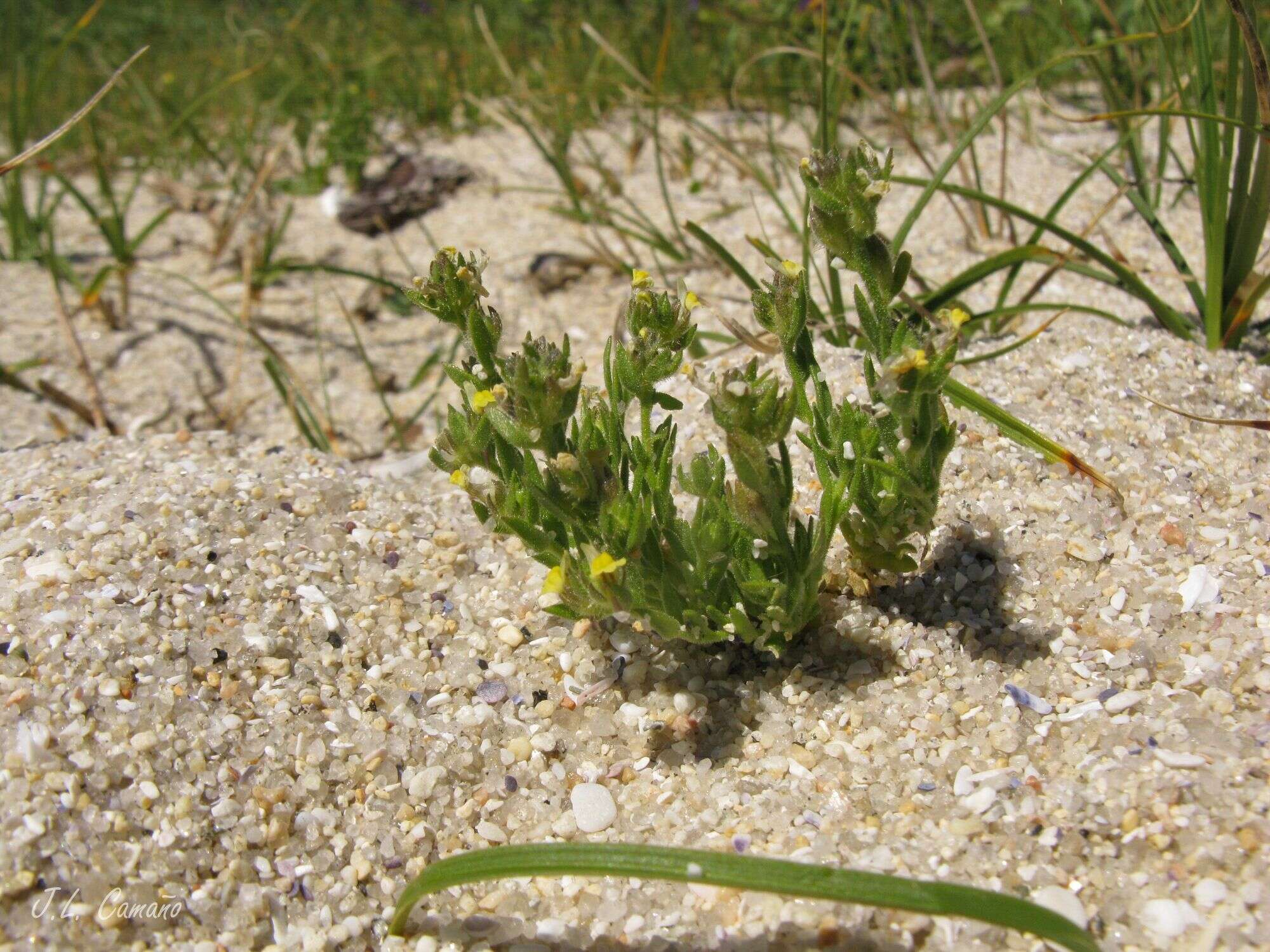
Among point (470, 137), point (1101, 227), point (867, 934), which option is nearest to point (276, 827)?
point (867, 934)

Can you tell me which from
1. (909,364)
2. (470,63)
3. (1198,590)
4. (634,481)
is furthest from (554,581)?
(470,63)

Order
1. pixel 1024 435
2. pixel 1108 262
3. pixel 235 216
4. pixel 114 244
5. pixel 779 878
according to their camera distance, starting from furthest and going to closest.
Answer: pixel 235 216 < pixel 114 244 < pixel 1108 262 < pixel 1024 435 < pixel 779 878

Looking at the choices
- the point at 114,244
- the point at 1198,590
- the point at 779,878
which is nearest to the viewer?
the point at 779,878

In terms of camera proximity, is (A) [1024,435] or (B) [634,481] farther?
(A) [1024,435]

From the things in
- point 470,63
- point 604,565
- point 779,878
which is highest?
point 470,63

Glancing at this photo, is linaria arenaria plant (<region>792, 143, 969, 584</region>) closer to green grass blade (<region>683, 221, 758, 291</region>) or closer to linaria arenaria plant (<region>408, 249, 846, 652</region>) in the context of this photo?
linaria arenaria plant (<region>408, 249, 846, 652</region>)

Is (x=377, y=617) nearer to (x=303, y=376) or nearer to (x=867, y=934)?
(x=867, y=934)

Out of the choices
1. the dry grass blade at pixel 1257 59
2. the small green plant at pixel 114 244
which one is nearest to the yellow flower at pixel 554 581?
the dry grass blade at pixel 1257 59

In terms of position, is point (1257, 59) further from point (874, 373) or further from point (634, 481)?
point (634, 481)
